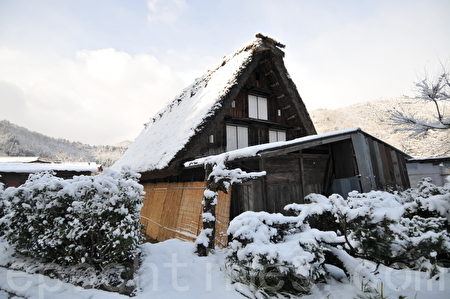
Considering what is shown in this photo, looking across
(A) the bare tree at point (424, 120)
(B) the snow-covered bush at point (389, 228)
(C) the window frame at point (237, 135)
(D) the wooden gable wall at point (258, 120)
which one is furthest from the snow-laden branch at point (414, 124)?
(B) the snow-covered bush at point (389, 228)

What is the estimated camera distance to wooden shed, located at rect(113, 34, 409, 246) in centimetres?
599

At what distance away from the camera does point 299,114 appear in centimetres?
1071

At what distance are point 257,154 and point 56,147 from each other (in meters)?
92.7

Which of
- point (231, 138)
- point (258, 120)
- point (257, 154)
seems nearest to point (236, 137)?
point (231, 138)

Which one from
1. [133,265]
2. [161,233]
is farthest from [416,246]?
[161,233]

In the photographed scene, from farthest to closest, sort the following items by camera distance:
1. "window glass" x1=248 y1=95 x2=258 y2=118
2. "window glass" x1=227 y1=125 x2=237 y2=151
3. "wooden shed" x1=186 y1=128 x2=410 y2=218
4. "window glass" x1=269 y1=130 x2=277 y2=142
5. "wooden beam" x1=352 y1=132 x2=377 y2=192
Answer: "window glass" x1=269 y1=130 x2=277 y2=142 → "window glass" x1=248 y1=95 x2=258 y2=118 → "window glass" x1=227 y1=125 x2=237 y2=151 → "wooden beam" x1=352 y1=132 x2=377 y2=192 → "wooden shed" x1=186 y1=128 x2=410 y2=218

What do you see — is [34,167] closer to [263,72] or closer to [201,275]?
[263,72]

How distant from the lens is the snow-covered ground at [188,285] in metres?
3.13

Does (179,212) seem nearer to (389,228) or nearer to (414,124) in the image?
(389,228)

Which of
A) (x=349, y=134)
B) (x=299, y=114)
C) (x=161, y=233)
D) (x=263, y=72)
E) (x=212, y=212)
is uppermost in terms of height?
(x=263, y=72)

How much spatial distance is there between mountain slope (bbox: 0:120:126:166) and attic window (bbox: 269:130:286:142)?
62289 millimetres

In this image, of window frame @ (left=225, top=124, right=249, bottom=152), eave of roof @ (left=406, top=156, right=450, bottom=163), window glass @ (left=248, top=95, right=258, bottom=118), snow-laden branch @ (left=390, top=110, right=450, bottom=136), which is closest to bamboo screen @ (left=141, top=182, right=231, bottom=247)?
window frame @ (left=225, top=124, right=249, bottom=152)

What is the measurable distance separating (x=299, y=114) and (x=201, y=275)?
29.3 feet

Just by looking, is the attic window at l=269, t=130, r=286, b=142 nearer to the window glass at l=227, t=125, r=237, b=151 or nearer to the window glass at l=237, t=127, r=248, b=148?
the window glass at l=237, t=127, r=248, b=148
